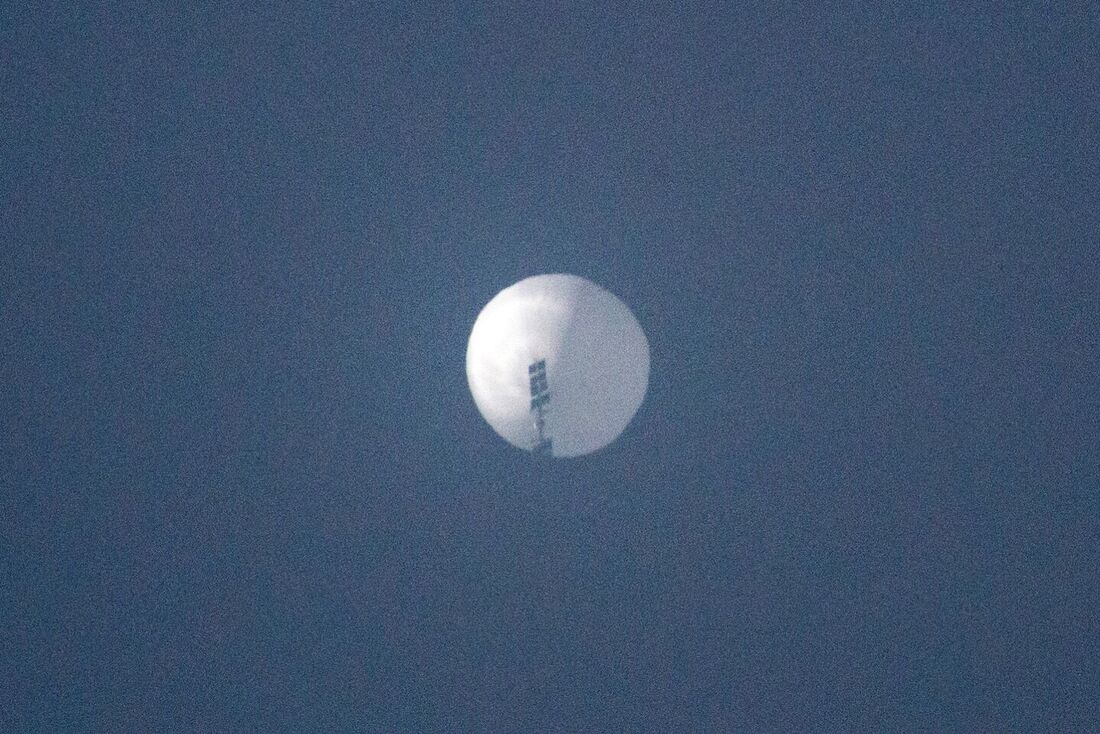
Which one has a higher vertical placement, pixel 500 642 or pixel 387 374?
pixel 387 374

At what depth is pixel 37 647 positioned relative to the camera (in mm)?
6258

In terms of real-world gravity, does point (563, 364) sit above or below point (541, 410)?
above

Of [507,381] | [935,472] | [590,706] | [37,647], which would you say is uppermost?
[507,381]

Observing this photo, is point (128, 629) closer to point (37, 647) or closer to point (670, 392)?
point (37, 647)

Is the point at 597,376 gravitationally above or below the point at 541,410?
above

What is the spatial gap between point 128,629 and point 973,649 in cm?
416

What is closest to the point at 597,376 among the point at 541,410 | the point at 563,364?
the point at 563,364

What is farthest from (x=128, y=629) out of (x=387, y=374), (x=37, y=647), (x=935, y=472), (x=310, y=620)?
(x=935, y=472)

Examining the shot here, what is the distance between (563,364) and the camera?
6172mm

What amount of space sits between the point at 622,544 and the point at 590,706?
80cm

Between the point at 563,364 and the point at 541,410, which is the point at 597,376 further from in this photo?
the point at 541,410

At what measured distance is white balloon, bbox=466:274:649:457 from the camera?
6.16 metres

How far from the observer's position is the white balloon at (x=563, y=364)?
Answer: 6.16m

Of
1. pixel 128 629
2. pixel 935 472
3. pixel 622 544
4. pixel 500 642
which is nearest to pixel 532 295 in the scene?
pixel 622 544
